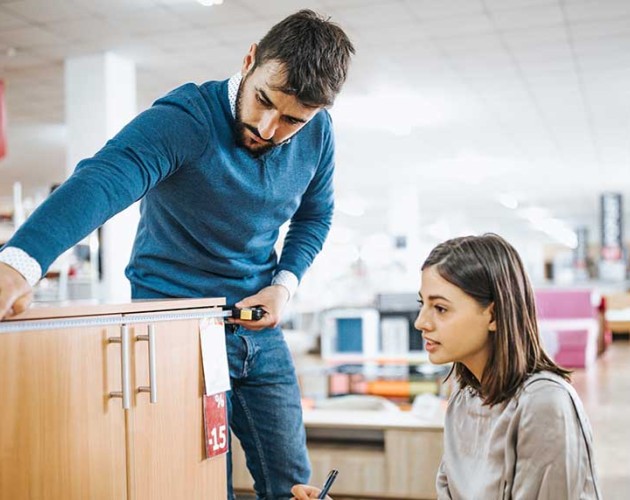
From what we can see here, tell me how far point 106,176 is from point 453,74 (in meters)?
6.86

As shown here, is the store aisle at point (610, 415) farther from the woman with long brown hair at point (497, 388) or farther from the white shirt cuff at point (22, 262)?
the white shirt cuff at point (22, 262)

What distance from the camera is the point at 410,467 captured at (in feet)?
13.6

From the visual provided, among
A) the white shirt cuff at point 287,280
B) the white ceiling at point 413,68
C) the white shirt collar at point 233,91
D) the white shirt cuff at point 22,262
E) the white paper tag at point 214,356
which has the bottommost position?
the white paper tag at point 214,356

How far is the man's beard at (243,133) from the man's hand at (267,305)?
331 mm

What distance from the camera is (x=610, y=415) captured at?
24.7 ft

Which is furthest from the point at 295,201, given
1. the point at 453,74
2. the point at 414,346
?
the point at 414,346

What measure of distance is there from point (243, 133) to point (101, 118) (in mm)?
5741

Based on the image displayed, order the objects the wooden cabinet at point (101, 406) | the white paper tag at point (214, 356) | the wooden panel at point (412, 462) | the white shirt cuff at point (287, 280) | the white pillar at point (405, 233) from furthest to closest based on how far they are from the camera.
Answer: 1. the white pillar at point (405, 233)
2. the wooden panel at point (412, 462)
3. the white shirt cuff at point (287, 280)
4. the white paper tag at point (214, 356)
5. the wooden cabinet at point (101, 406)

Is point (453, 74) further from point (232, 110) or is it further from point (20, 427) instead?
point (20, 427)

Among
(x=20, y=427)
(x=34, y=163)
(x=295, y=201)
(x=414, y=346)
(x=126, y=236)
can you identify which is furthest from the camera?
(x=34, y=163)

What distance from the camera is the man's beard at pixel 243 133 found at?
169cm

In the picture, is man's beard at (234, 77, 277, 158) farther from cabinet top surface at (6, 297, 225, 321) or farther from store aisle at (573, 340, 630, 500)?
store aisle at (573, 340, 630, 500)

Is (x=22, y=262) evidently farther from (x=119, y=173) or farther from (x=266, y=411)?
(x=266, y=411)

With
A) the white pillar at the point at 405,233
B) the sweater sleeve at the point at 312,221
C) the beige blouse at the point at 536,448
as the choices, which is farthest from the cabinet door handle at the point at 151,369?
the white pillar at the point at 405,233
